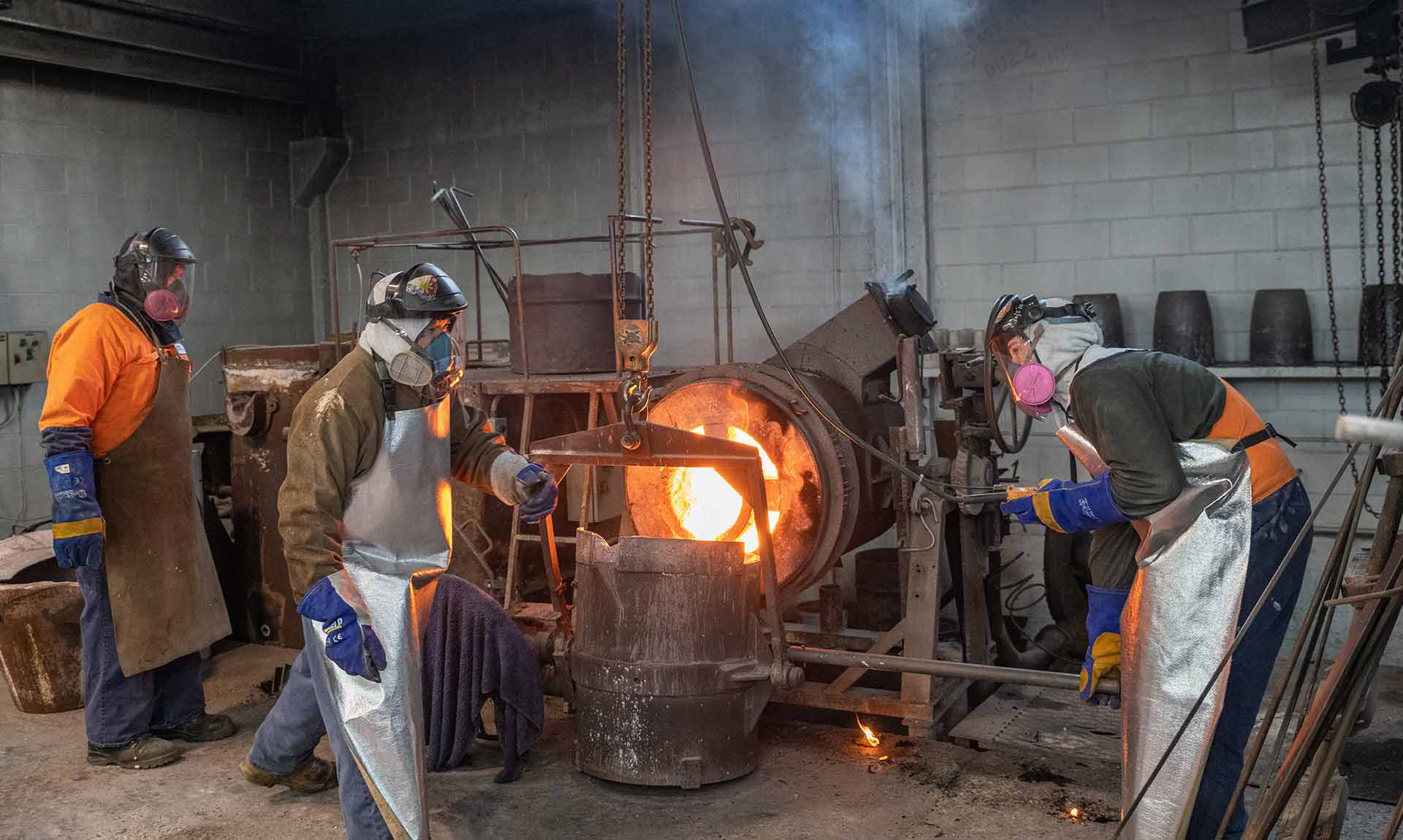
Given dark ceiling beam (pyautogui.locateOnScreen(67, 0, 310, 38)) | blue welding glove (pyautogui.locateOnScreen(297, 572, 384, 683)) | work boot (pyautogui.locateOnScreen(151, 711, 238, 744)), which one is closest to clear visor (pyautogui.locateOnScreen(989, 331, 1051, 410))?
blue welding glove (pyautogui.locateOnScreen(297, 572, 384, 683))

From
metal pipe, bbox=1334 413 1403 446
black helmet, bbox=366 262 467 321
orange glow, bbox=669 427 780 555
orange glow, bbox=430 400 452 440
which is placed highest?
black helmet, bbox=366 262 467 321

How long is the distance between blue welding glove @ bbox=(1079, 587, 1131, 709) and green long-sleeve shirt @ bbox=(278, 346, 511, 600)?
2092 millimetres

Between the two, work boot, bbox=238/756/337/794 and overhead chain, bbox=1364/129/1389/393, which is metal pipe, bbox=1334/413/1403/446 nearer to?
work boot, bbox=238/756/337/794

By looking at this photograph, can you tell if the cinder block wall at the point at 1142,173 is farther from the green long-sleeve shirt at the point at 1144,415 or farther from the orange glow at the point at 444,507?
the orange glow at the point at 444,507

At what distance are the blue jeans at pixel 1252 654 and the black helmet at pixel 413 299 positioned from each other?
2.27 meters

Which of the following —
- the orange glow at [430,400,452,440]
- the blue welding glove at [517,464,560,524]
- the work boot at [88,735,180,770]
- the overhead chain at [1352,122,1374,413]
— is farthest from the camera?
the overhead chain at [1352,122,1374,413]

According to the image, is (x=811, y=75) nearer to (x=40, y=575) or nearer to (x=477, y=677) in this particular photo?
(x=477, y=677)

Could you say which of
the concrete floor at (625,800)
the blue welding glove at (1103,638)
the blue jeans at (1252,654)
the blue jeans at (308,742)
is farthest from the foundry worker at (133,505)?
the blue jeans at (1252,654)

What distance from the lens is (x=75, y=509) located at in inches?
162

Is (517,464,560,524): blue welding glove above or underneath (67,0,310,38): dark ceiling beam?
underneath

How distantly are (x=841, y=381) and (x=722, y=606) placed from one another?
3.99 feet

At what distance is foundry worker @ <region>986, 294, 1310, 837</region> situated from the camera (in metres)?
3.04

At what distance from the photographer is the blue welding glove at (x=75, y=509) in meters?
4.11

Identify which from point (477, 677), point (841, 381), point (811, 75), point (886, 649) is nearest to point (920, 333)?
point (841, 381)
